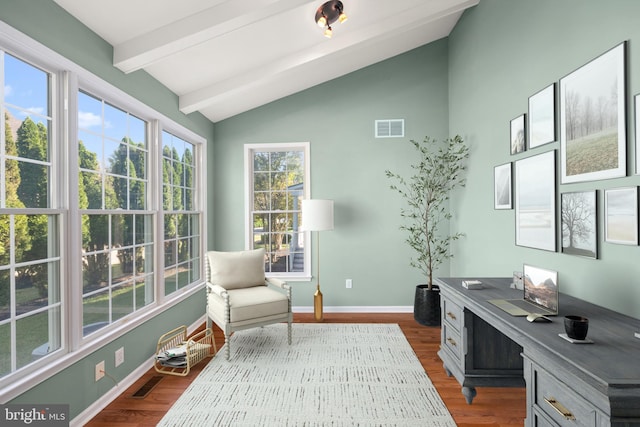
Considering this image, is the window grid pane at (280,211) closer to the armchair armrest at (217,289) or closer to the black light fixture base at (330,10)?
the armchair armrest at (217,289)

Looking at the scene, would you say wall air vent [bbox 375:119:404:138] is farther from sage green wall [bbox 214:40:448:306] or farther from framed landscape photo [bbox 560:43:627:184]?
framed landscape photo [bbox 560:43:627:184]

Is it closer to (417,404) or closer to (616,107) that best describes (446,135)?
(616,107)

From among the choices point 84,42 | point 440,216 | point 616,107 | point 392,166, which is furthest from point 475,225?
point 84,42

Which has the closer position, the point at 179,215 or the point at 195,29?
the point at 195,29

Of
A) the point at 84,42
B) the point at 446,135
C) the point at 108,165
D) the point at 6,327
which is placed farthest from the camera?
the point at 446,135

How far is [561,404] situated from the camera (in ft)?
4.06

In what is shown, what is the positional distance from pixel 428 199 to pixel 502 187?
119cm

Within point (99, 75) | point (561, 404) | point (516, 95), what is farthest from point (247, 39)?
point (561, 404)

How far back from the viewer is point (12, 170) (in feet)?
5.49

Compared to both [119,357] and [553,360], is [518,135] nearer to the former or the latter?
[553,360]

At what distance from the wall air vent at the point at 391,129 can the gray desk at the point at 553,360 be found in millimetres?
2357

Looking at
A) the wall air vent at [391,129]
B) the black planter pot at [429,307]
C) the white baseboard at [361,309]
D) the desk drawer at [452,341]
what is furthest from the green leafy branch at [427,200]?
the desk drawer at [452,341]

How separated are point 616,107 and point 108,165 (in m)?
3.25

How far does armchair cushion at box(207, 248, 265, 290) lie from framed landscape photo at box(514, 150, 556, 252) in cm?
254
